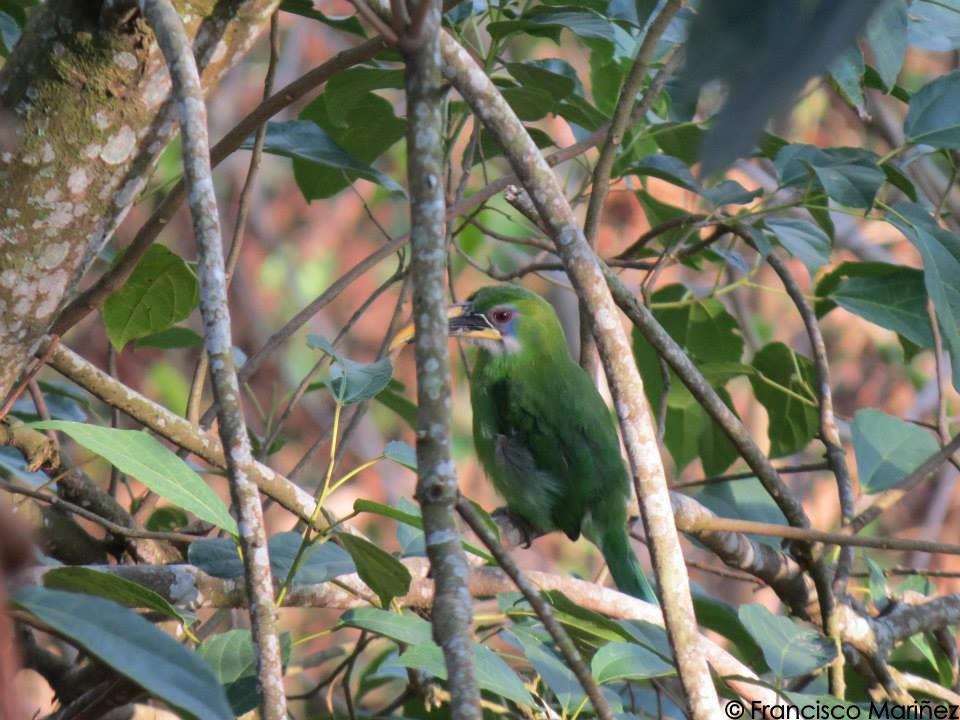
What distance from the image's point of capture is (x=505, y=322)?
354 cm

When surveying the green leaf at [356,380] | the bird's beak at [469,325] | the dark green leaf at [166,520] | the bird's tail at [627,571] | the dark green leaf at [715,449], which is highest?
the bird's beak at [469,325]

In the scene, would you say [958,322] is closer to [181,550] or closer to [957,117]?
[957,117]

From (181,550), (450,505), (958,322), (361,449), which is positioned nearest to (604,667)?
(450,505)

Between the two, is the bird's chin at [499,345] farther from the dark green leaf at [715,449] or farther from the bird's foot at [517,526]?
the dark green leaf at [715,449]

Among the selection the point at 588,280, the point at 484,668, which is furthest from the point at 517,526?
the point at 588,280

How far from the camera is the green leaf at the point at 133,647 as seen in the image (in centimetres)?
94

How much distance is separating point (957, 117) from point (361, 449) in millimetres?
6015

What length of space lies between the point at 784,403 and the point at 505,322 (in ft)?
3.32

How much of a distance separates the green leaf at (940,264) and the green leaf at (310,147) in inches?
44.1

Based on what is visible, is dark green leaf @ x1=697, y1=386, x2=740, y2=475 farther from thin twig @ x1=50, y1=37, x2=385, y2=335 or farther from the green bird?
thin twig @ x1=50, y1=37, x2=385, y2=335

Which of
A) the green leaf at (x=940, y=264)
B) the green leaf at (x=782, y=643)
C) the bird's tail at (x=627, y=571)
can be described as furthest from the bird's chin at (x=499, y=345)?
the green leaf at (x=782, y=643)

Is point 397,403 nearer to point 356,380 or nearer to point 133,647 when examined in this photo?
point 356,380

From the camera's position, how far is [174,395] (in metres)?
5.05

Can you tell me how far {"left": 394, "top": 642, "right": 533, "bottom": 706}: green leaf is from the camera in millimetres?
1460
